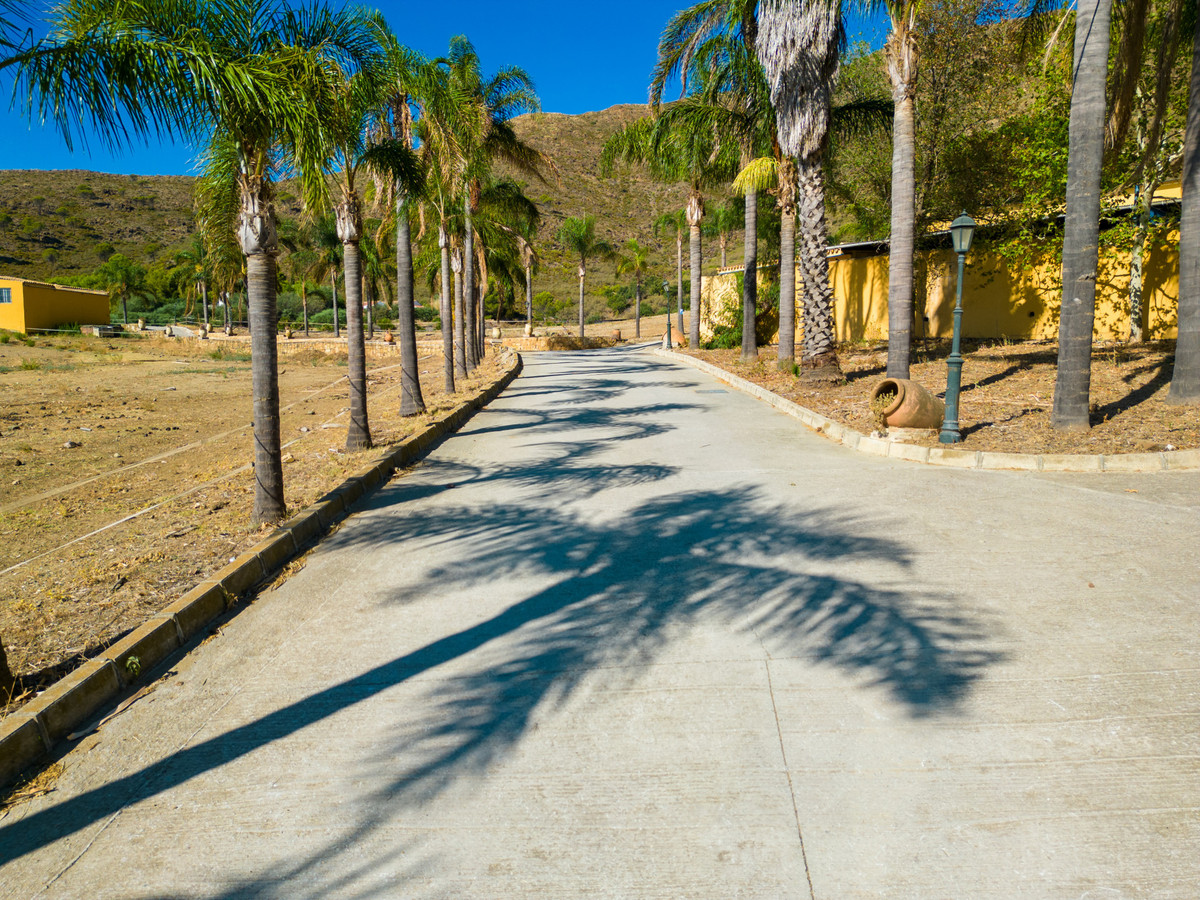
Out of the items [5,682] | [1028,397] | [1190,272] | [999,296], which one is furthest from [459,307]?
[5,682]

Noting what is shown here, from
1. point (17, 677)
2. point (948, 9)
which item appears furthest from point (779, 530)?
point (948, 9)

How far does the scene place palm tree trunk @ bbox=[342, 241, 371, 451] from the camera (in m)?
10.2

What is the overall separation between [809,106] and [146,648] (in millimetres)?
14319

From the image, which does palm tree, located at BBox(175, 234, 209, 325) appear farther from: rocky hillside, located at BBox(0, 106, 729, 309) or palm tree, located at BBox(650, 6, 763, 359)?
palm tree, located at BBox(650, 6, 763, 359)

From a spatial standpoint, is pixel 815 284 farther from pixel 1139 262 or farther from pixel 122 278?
pixel 122 278

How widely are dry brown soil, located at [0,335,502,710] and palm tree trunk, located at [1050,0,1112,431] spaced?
27.9ft

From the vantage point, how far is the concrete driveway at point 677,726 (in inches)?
105

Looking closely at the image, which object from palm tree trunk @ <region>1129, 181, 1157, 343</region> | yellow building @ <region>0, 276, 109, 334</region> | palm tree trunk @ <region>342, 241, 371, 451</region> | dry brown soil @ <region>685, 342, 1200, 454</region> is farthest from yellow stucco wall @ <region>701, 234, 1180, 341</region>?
yellow building @ <region>0, 276, 109, 334</region>

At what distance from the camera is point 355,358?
10477mm

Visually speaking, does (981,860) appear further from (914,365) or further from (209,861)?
(914,365)

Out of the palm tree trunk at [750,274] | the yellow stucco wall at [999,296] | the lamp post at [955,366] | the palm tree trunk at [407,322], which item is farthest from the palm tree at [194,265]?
the lamp post at [955,366]

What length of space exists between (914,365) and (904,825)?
48.7 feet

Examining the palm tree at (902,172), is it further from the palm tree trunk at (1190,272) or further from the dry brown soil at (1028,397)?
the palm tree trunk at (1190,272)

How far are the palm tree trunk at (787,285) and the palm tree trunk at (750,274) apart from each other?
207 cm
